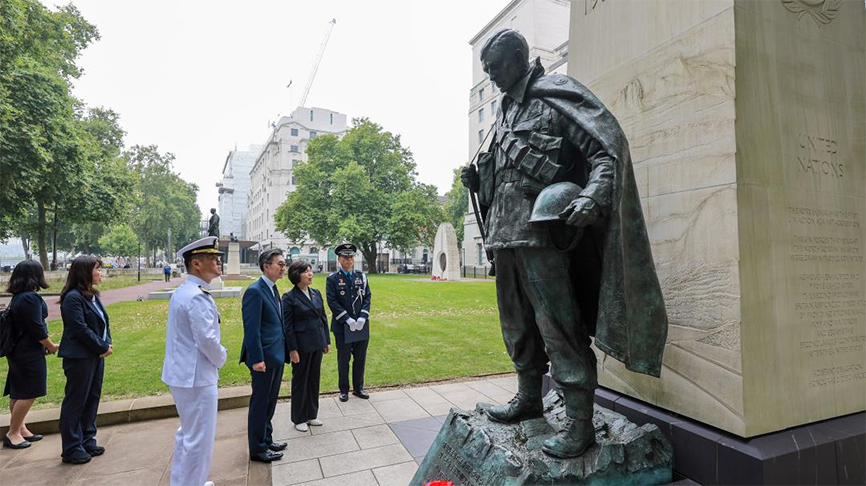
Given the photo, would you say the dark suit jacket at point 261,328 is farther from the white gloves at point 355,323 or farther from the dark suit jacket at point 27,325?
the dark suit jacket at point 27,325

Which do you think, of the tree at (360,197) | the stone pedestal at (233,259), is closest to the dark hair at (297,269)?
the stone pedestal at (233,259)

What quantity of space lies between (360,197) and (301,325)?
36826 millimetres

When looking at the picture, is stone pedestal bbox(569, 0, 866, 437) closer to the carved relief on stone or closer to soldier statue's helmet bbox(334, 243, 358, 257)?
the carved relief on stone

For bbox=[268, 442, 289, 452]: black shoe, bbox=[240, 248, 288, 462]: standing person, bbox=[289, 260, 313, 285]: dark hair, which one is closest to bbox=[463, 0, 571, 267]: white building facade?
bbox=[289, 260, 313, 285]: dark hair

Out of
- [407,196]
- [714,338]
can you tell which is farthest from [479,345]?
[407,196]

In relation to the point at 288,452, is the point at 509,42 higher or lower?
higher

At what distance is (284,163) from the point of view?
69750mm

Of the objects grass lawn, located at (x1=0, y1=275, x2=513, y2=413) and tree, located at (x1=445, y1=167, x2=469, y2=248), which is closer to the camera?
grass lawn, located at (x1=0, y1=275, x2=513, y2=413)

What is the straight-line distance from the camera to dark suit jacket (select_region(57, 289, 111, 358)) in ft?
14.2

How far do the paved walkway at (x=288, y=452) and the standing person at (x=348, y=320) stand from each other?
1.25 ft

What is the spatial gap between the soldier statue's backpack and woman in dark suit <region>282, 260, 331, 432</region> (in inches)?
99.8

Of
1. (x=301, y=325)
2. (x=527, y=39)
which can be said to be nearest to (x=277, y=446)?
(x=301, y=325)

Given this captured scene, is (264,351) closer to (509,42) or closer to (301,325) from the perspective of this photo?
(301,325)

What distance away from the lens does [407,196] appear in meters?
41.3
